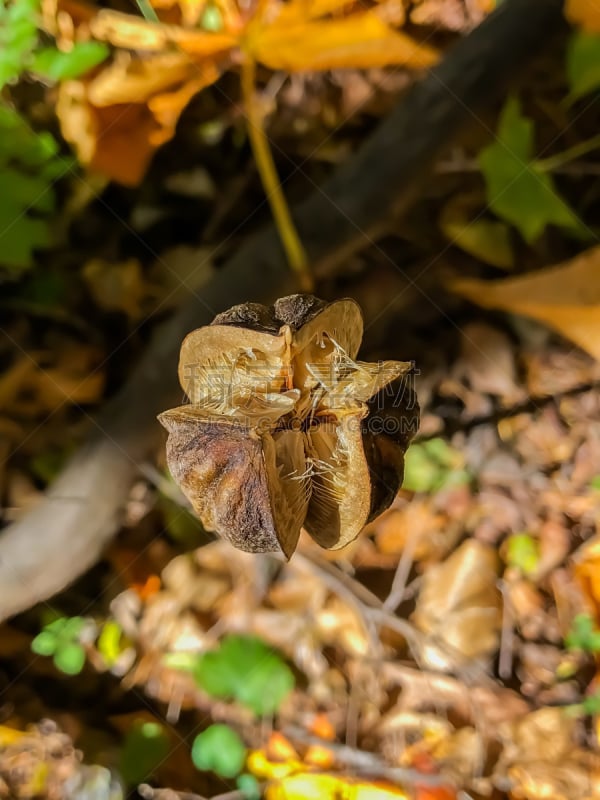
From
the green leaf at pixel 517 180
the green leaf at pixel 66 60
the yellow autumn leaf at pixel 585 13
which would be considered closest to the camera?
the yellow autumn leaf at pixel 585 13

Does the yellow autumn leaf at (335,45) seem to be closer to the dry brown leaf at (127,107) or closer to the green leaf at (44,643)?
the dry brown leaf at (127,107)

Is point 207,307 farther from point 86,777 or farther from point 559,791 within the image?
Result: point 559,791

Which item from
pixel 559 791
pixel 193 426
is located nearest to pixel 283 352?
pixel 193 426

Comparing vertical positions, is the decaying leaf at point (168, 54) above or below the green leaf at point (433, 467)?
above

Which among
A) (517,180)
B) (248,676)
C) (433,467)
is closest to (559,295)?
(517,180)

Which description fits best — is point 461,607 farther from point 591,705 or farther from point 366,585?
point 591,705

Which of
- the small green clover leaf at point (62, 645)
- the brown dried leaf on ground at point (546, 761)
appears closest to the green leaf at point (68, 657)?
the small green clover leaf at point (62, 645)
